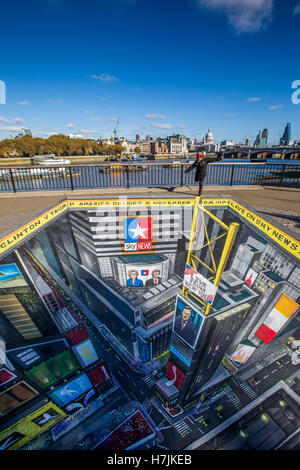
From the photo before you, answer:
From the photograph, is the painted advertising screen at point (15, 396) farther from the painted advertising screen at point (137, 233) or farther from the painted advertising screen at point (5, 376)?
the painted advertising screen at point (137, 233)

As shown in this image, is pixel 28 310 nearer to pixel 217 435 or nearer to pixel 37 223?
pixel 37 223

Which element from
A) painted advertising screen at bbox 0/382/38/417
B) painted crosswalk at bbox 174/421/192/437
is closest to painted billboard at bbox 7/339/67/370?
painted advertising screen at bbox 0/382/38/417

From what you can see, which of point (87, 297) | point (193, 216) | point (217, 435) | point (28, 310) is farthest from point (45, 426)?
point (193, 216)

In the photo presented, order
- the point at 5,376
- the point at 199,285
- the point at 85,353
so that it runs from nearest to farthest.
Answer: the point at 5,376 < the point at 199,285 < the point at 85,353

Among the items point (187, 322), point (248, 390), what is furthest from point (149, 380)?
point (187, 322)

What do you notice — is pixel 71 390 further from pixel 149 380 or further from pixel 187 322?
pixel 187 322

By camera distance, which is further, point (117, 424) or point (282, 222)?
point (117, 424)

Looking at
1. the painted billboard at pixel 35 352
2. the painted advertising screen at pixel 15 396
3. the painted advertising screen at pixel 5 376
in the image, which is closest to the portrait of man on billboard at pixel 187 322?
the painted billboard at pixel 35 352
